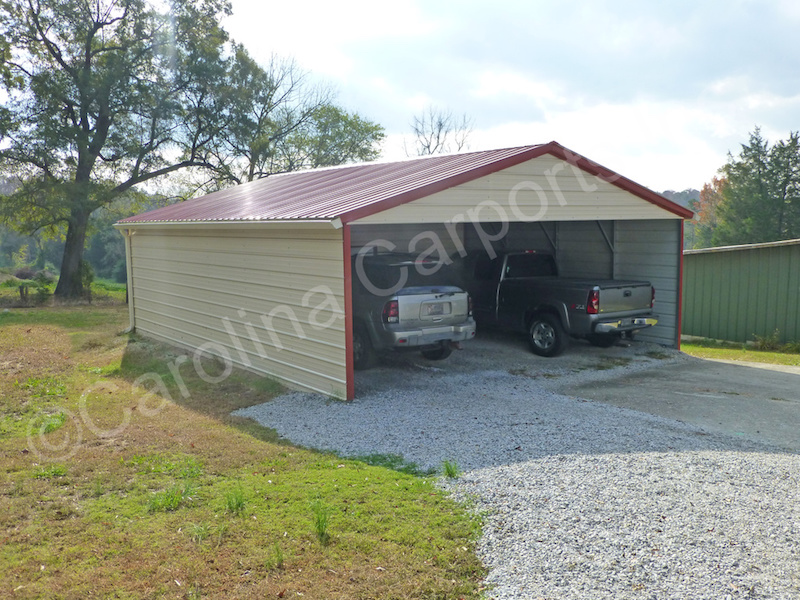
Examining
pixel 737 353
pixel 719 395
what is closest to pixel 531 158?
pixel 719 395

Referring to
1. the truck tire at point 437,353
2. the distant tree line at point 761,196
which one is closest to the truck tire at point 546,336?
the truck tire at point 437,353

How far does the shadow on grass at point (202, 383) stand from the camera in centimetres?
912

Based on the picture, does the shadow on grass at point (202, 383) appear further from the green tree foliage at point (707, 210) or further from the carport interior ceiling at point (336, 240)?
the green tree foliage at point (707, 210)

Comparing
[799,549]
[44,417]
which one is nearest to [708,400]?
[799,549]

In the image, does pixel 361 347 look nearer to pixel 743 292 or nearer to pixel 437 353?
pixel 437 353

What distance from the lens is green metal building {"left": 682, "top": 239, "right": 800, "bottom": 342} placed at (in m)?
15.8

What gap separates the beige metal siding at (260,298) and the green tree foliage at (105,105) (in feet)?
45.0

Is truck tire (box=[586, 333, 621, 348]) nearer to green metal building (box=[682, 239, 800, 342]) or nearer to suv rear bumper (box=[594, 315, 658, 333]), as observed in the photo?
suv rear bumper (box=[594, 315, 658, 333])

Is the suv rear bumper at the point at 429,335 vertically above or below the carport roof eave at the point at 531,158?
below

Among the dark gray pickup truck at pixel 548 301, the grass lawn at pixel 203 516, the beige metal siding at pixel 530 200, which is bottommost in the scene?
the grass lawn at pixel 203 516

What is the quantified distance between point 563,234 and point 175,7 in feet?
69.8

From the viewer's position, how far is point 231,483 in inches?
253

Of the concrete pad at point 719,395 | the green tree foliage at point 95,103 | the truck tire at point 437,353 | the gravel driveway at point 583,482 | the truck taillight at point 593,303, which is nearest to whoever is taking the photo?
the gravel driveway at point 583,482

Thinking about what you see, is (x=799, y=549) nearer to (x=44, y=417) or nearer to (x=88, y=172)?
(x=44, y=417)
